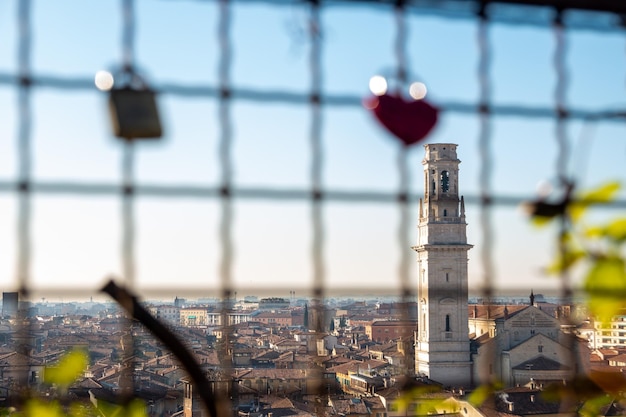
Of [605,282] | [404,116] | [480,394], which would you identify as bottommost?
[480,394]

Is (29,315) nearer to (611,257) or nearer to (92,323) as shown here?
(611,257)

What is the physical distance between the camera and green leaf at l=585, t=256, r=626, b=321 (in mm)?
565

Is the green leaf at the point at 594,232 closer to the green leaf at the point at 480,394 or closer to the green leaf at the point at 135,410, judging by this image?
the green leaf at the point at 480,394

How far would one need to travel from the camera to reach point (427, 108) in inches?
25.9

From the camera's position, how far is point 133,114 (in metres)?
0.65

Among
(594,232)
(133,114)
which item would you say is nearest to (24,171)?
(133,114)

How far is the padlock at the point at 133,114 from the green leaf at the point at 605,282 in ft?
1.11

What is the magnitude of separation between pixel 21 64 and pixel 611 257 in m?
0.46

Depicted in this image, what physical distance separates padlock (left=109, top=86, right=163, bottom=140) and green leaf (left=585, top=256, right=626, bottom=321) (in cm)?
34

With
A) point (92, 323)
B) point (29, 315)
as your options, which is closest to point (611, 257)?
point (29, 315)

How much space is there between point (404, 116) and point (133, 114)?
21 centimetres

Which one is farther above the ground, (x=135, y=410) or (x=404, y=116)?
(x=404, y=116)

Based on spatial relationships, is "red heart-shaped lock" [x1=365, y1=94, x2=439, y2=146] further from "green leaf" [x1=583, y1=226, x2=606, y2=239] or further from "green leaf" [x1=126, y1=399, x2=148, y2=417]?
"green leaf" [x1=126, y1=399, x2=148, y2=417]

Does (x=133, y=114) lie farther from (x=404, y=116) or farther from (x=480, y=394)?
(x=480, y=394)
